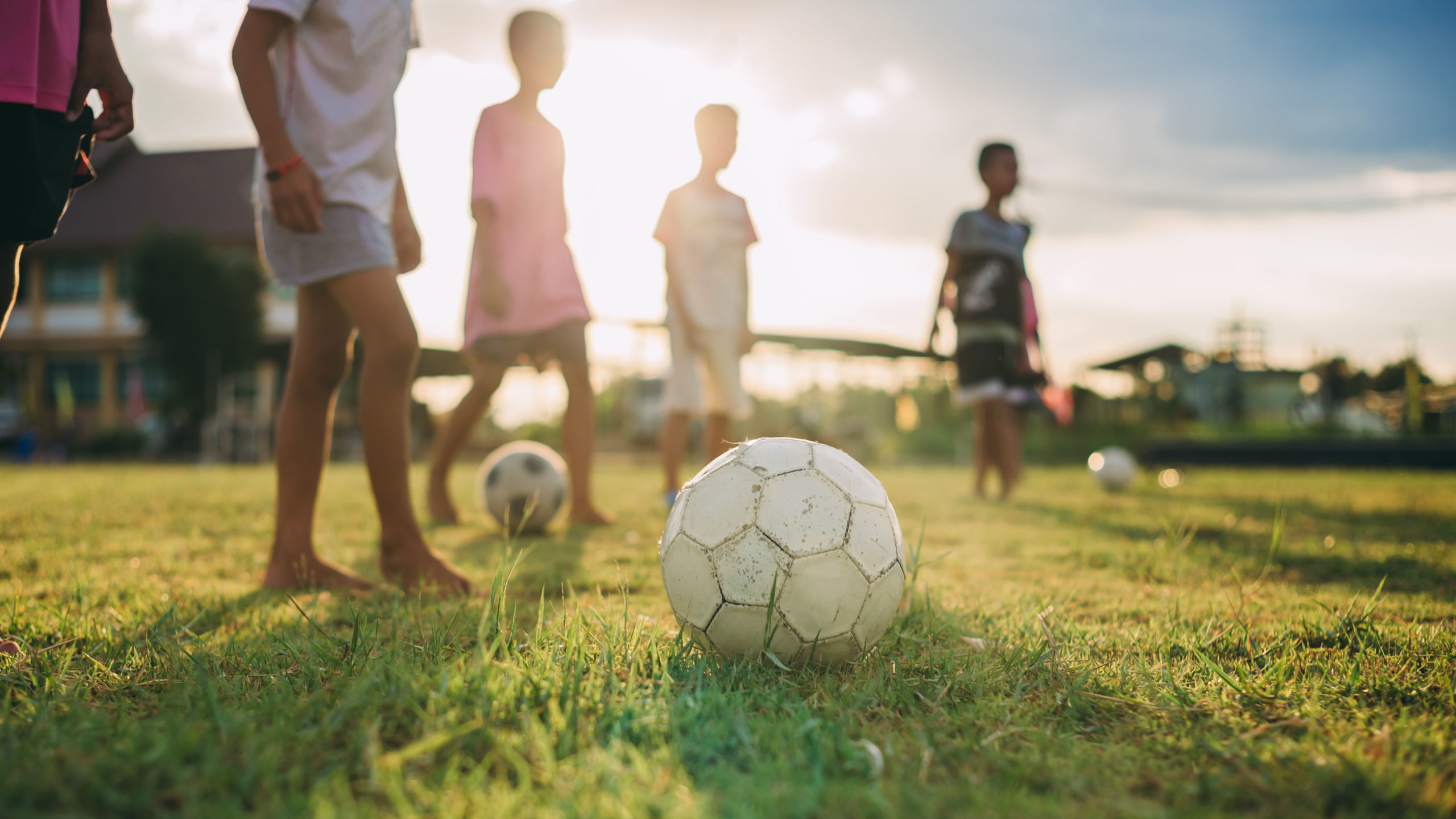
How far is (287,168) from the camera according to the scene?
8.04 feet

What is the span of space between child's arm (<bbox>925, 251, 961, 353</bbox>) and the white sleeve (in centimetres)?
440

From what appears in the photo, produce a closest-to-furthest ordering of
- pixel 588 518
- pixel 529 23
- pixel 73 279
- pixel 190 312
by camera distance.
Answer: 1. pixel 529 23
2. pixel 588 518
3. pixel 190 312
4. pixel 73 279

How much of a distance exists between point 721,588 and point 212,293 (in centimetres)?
2368

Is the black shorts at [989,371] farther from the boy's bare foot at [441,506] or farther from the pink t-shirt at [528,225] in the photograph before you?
the boy's bare foot at [441,506]

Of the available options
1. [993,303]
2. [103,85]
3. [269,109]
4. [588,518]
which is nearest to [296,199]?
[269,109]

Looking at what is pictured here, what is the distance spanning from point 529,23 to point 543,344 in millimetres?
1481

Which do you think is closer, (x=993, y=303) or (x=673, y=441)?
(x=673, y=441)

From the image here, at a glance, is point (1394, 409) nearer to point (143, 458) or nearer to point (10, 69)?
point (10, 69)

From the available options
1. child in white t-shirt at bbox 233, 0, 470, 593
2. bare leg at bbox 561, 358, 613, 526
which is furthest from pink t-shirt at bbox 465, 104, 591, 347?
child in white t-shirt at bbox 233, 0, 470, 593

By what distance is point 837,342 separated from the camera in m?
20.8

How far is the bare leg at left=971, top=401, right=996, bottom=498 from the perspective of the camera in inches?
239

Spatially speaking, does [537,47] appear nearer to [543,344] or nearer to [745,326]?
[543,344]

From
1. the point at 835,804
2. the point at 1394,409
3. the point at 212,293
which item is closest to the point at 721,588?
the point at 835,804

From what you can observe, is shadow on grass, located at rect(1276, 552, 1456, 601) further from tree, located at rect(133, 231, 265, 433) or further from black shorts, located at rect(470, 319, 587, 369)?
tree, located at rect(133, 231, 265, 433)
